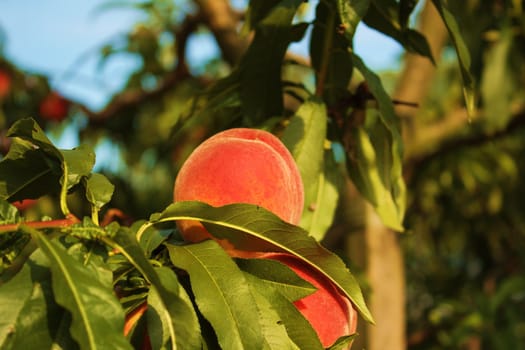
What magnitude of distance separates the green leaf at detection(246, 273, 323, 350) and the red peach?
9.98 feet

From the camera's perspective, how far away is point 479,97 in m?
2.38

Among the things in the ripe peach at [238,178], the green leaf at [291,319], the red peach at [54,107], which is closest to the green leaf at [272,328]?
the green leaf at [291,319]

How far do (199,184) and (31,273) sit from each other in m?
0.22

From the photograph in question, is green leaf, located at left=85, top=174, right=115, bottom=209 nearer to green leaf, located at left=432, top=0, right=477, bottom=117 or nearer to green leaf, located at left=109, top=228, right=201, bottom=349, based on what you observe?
green leaf, located at left=109, top=228, right=201, bottom=349

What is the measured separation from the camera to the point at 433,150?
179 cm

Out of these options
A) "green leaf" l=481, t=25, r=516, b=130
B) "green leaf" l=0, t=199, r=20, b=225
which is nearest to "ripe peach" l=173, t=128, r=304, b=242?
"green leaf" l=0, t=199, r=20, b=225

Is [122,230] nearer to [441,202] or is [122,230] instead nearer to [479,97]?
[479,97]

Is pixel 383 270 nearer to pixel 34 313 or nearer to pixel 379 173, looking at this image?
pixel 379 173

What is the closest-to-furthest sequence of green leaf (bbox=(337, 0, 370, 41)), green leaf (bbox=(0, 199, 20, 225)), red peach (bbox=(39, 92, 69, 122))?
green leaf (bbox=(0, 199, 20, 225)), green leaf (bbox=(337, 0, 370, 41)), red peach (bbox=(39, 92, 69, 122))

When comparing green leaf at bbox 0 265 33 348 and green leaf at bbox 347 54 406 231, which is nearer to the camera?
green leaf at bbox 0 265 33 348

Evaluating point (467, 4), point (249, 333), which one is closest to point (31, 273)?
point (249, 333)

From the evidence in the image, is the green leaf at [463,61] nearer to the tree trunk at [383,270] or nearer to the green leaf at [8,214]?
the green leaf at [8,214]

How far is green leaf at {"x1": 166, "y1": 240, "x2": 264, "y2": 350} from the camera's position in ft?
1.91

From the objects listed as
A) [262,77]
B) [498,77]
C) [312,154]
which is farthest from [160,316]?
[498,77]
